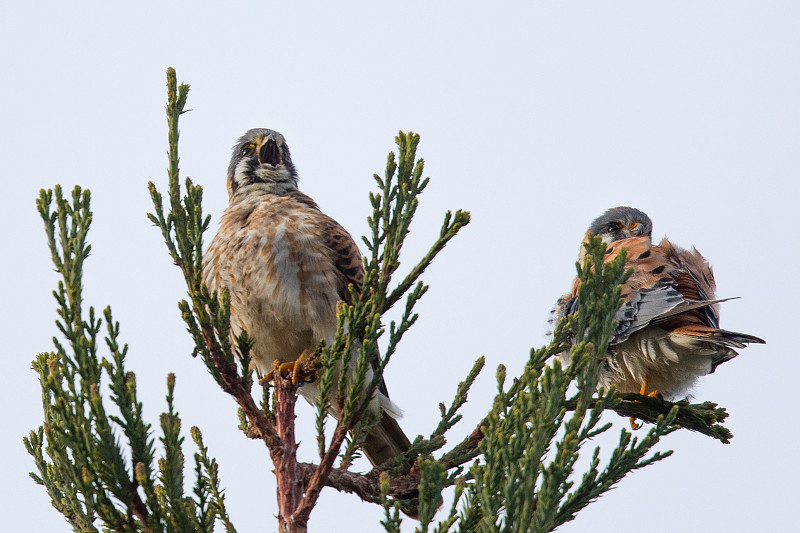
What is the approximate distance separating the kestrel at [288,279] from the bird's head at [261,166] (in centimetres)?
35

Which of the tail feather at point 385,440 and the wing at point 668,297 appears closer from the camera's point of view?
the tail feather at point 385,440

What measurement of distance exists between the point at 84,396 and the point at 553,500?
3.76 feet

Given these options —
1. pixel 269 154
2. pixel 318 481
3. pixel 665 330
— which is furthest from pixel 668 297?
pixel 318 481

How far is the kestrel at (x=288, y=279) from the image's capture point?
3451 millimetres

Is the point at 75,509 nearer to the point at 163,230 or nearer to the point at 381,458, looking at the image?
the point at 163,230

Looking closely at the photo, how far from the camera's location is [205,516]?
2.30 metres

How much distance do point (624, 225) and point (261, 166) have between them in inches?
95.8

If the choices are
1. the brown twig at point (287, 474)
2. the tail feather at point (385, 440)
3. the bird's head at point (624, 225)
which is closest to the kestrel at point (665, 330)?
the bird's head at point (624, 225)

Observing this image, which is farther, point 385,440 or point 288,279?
point 385,440

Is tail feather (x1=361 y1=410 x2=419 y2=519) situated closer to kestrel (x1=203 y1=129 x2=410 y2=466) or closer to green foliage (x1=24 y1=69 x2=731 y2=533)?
kestrel (x1=203 y1=129 x2=410 y2=466)

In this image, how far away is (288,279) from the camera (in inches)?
136

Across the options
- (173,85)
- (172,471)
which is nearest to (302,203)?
(173,85)

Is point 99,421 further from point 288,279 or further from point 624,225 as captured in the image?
point 624,225

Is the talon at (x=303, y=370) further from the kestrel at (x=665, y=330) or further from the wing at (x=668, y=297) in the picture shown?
the kestrel at (x=665, y=330)
